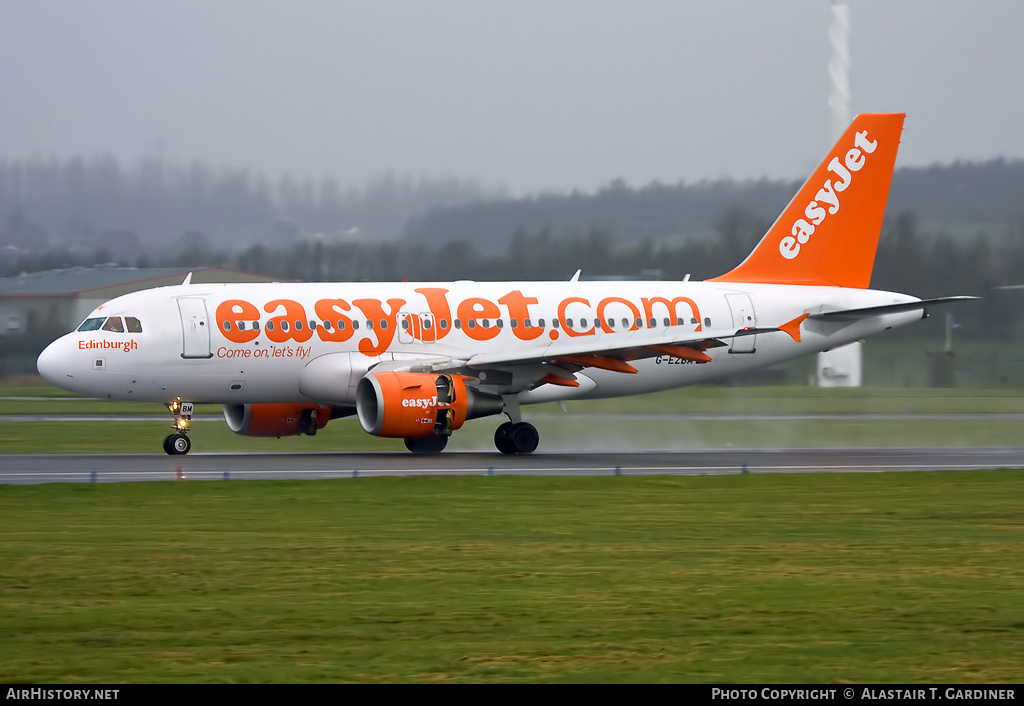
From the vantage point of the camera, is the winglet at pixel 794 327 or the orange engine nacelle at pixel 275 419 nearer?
the orange engine nacelle at pixel 275 419

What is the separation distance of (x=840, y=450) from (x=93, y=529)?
18151mm

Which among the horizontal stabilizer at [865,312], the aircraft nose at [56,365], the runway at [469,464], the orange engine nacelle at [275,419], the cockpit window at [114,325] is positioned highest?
the horizontal stabilizer at [865,312]

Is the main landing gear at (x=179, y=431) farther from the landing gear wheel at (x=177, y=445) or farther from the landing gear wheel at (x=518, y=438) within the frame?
the landing gear wheel at (x=518, y=438)

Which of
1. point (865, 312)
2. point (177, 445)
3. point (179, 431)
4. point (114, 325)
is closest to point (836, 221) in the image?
point (865, 312)

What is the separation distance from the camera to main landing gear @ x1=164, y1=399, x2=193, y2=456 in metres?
28.5

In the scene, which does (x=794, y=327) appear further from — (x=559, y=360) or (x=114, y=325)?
(x=114, y=325)

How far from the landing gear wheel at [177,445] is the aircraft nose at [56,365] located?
2.35 metres

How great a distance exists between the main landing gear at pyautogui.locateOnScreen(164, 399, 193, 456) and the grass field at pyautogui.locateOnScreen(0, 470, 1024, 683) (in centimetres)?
679

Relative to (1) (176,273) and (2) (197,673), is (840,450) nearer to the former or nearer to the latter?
(2) (197,673)

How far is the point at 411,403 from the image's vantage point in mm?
26578

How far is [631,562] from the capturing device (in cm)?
1448

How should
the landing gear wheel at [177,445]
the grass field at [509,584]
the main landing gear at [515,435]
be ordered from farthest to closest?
the main landing gear at [515,435] < the landing gear wheel at [177,445] < the grass field at [509,584]

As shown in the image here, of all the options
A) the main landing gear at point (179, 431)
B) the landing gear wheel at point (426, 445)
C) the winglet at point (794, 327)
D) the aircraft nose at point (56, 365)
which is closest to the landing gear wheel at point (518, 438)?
the landing gear wheel at point (426, 445)

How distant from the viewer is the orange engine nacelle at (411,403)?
86.9 ft
